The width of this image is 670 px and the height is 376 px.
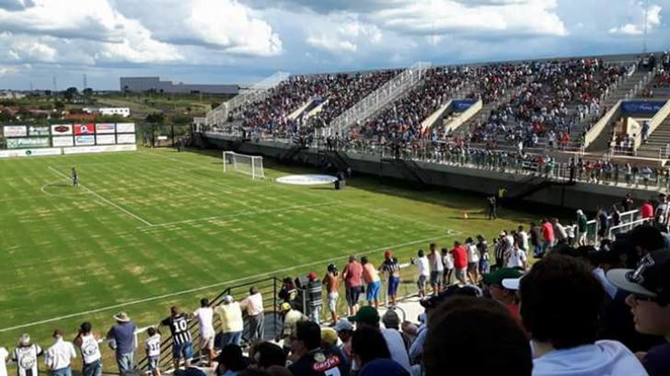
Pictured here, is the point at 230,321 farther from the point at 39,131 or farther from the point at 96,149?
the point at 39,131

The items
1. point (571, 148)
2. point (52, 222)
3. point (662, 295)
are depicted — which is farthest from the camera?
point (571, 148)

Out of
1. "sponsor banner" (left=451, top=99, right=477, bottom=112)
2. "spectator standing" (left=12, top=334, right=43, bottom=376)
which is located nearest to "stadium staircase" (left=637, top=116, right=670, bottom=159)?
"sponsor banner" (left=451, top=99, right=477, bottom=112)

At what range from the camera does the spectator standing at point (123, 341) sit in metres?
11.1

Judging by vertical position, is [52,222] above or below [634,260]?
A: below

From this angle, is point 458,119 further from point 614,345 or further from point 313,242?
point 614,345

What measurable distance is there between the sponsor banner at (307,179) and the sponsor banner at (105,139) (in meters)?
28.7

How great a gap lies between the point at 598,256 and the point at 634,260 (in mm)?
526

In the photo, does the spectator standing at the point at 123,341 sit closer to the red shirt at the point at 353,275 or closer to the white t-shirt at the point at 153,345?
the white t-shirt at the point at 153,345

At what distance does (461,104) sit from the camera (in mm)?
48750

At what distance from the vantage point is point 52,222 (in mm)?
28969

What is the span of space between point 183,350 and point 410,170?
2986 cm

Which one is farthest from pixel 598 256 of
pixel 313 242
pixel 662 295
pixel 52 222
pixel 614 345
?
pixel 52 222

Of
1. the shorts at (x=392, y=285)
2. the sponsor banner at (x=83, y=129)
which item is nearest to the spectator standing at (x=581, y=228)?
the shorts at (x=392, y=285)

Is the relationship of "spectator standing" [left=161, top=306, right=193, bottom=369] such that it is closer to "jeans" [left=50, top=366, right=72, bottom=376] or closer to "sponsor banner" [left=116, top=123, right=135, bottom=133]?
"jeans" [left=50, top=366, right=72, bottom=376]
